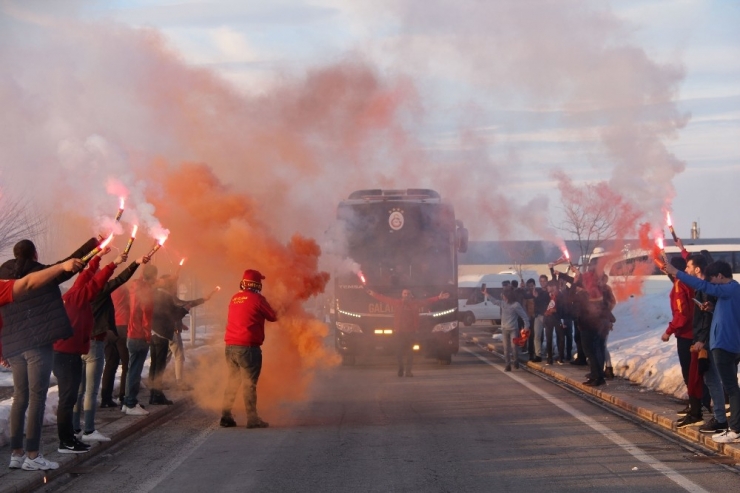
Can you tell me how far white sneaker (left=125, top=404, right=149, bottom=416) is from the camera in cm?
1202

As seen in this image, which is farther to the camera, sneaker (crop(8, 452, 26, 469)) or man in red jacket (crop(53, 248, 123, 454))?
man in red jacket (crop(53, 248, 123, 454))

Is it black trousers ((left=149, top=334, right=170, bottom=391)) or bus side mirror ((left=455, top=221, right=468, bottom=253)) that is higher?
bus side mirror ((left=455, top=221, right=468, bottom=253))

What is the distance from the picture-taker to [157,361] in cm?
1331

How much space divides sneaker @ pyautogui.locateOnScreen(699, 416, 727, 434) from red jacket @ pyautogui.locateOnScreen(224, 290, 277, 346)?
17.7 ft

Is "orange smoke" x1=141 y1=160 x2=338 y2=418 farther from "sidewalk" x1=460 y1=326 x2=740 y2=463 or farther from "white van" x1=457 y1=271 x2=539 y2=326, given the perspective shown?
"white van" x1=457 y1=271 x2=539 y2=326

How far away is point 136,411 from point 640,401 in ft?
24.0

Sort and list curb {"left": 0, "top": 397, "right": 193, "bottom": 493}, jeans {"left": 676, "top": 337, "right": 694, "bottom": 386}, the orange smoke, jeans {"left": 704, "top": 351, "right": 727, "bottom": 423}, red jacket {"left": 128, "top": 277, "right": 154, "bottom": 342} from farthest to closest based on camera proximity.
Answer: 1. the orange smoke
2. red jacket {"left": 128, "top": 277, "right": 154, "bottom": 342}
3. jeans {"left": 676, "top": 337, "right": 694, "bottom": 386}
4. jeans {"left": 704, "top": 351, "right": 727, "bottom": 423}
5. curb {"left": 0, "top": 397, "right": 193, "bottom": 493}

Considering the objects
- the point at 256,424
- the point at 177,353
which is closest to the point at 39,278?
the point at 256,424

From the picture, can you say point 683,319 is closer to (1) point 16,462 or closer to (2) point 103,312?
(2) point 103,312

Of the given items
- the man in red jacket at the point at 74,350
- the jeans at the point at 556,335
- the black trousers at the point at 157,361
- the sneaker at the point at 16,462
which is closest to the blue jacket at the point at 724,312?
the man in red jacket at the point at 74,350

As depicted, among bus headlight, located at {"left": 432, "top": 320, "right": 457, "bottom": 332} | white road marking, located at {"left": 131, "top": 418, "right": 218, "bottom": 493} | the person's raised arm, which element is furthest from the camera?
bus headlight, located at {"left": 432, "top": 320, "right": 457, "bottom": 332}

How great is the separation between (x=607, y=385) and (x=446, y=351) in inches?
250

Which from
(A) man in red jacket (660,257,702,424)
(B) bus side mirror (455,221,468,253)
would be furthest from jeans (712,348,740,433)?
(B) bus side mirror (455,221,468,253)

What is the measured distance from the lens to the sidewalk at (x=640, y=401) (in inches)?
387
